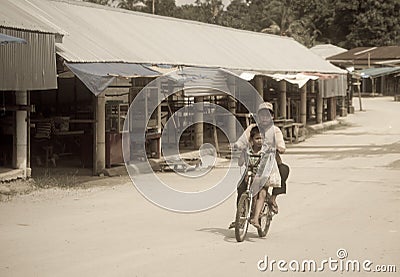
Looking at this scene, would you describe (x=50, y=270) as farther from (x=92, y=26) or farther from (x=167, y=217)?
(x=92, y=26)

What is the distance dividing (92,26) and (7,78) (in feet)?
16.9

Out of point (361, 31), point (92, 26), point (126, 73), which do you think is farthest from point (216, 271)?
point (361, 31)

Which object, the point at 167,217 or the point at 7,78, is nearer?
the point at 167,217

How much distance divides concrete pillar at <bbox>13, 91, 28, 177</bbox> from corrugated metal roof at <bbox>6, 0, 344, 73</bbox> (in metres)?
1.22

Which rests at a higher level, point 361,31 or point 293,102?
point 361,31

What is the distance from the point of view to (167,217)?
9938 mm

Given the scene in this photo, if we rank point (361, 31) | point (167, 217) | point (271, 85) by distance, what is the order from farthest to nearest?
point (361, 31), point (271, 85), point (167, 217)

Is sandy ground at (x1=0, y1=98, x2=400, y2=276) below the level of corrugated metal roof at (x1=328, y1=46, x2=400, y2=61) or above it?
below

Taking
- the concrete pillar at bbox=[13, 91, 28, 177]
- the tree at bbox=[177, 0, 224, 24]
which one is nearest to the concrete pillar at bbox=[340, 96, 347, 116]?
the concrete pillar at bbox=[13, 91, 28, 177]

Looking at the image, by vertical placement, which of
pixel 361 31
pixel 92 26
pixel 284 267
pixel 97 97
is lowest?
pixel 284 267

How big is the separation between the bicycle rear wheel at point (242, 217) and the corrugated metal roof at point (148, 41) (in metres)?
6.48

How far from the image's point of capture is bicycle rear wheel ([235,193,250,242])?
793 centimetres

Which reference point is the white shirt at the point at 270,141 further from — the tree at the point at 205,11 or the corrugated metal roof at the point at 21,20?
the tree at the point at 205,11

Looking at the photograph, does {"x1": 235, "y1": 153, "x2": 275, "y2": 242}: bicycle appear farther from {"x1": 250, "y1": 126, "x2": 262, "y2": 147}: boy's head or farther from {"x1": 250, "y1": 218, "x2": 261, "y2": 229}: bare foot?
{"x1": 250, "y1": 126, "x2": 262, "y2": 147}: boy's head
